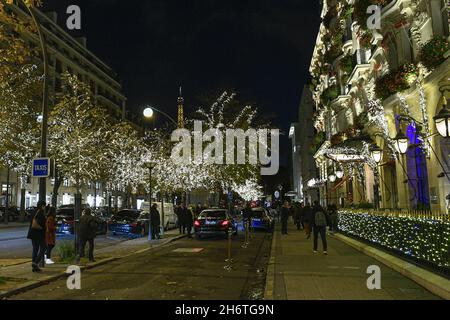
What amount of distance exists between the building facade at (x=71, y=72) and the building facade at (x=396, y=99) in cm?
3478

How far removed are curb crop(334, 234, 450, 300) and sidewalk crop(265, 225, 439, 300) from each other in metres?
0.12

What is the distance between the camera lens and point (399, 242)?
478 inches

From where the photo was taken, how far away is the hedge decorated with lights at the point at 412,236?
353 inches

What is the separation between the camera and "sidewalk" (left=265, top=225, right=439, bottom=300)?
8.41m

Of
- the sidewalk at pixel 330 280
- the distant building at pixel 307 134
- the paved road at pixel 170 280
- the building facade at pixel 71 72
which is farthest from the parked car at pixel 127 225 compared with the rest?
the distant building at pixel 307 134

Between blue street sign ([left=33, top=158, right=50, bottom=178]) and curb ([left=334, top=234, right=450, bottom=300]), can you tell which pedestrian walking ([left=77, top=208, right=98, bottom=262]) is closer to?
blue street sign ([left=33, top=158, right=50, bottom=178])

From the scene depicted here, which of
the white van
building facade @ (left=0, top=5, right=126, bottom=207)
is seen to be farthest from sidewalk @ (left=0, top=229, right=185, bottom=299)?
building facade @ (left=0, top=5, right=126, bottom=207)

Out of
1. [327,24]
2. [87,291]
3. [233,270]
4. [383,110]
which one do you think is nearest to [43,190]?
[87,291]

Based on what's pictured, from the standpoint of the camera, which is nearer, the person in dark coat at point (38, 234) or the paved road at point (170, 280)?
the paved road at point (170, 280)

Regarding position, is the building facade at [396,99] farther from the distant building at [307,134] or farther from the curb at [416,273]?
the distant building at [307,134]

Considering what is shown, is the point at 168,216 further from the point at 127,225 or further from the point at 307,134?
the point at 307,134

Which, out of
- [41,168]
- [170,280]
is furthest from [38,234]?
[170,280]

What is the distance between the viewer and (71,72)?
2657 inches
